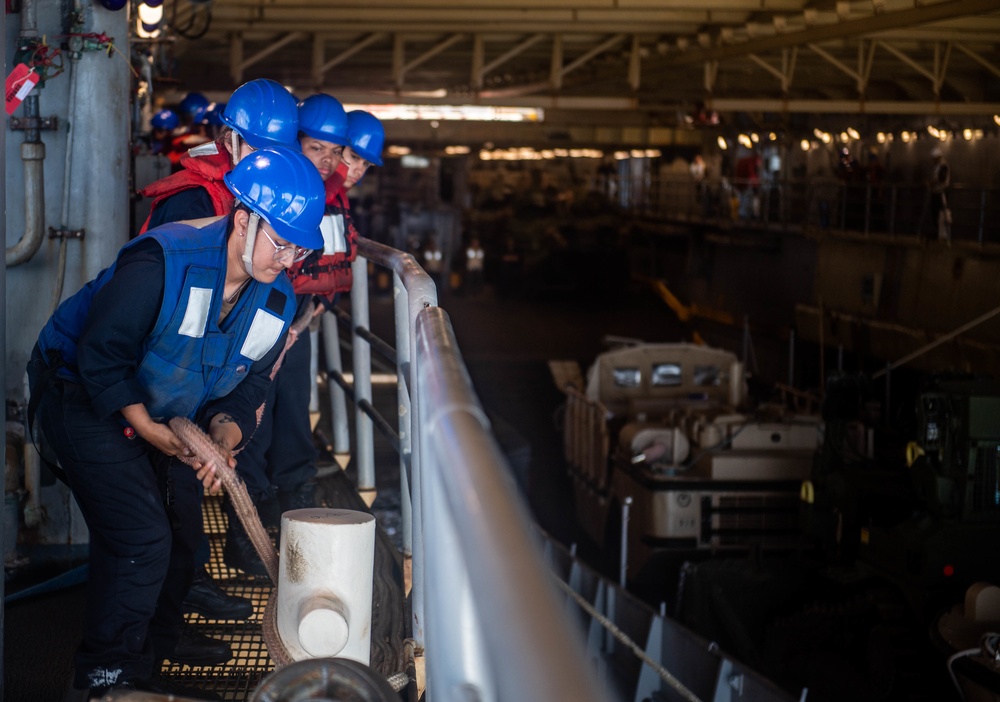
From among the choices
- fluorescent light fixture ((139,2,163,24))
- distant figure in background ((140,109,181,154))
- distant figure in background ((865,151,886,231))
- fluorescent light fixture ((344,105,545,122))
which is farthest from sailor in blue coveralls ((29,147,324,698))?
distant figure in background ((865,151,886,231))

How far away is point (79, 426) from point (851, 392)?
30.3 feet

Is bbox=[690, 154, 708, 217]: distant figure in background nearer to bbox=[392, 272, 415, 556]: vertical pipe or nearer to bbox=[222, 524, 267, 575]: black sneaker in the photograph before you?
bbox=[222, 524, 267, 575]: black sneaker

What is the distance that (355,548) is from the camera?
9.85 ft

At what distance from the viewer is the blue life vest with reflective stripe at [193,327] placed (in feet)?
10.6

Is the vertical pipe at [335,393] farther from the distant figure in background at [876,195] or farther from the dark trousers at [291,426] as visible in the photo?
the distant figure in background at [876,195]

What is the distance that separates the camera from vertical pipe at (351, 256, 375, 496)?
518 centimetres

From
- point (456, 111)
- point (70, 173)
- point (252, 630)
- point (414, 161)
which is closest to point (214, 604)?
point (252, 630)

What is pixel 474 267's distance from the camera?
3466cm

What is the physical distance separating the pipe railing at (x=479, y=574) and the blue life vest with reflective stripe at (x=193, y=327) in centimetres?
96

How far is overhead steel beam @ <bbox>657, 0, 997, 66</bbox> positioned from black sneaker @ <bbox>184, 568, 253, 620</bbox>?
9370mm

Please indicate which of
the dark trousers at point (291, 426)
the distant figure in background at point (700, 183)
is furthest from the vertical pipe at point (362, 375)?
the distant figure in background at point (700, 183)

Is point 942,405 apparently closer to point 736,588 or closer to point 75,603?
point 736,588

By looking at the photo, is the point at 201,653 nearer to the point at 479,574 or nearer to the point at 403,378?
the point at 403,378

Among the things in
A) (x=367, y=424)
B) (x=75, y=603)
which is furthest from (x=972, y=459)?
(x=75, y=603)
